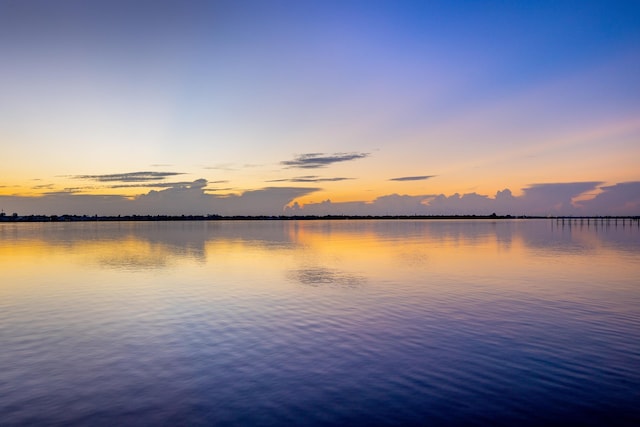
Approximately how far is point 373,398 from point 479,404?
308cm

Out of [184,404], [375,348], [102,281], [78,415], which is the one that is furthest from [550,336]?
[102,281]

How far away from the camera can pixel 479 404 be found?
13.0 metres

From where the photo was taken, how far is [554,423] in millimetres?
11891

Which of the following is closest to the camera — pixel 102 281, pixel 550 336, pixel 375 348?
pixel 375 348

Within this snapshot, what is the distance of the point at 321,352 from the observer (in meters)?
18.2

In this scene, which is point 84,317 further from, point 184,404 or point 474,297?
point 474,297

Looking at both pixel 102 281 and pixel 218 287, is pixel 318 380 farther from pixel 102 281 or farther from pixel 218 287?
pixel 102 281

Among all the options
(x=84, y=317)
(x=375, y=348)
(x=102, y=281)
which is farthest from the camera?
(x=102, y=281)

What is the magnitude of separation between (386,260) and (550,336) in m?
34.7

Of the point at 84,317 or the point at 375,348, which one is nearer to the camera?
the point at 375,348

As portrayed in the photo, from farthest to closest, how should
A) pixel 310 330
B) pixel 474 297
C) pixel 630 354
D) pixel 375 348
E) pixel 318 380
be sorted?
pixel 474 297 < pixel 310 330 < pixel 375 348 < pixel 630 354 < pixel 318 380

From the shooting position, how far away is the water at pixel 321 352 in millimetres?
12844

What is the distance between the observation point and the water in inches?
506

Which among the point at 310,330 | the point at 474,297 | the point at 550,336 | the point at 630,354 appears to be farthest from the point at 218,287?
the point at 630,354
